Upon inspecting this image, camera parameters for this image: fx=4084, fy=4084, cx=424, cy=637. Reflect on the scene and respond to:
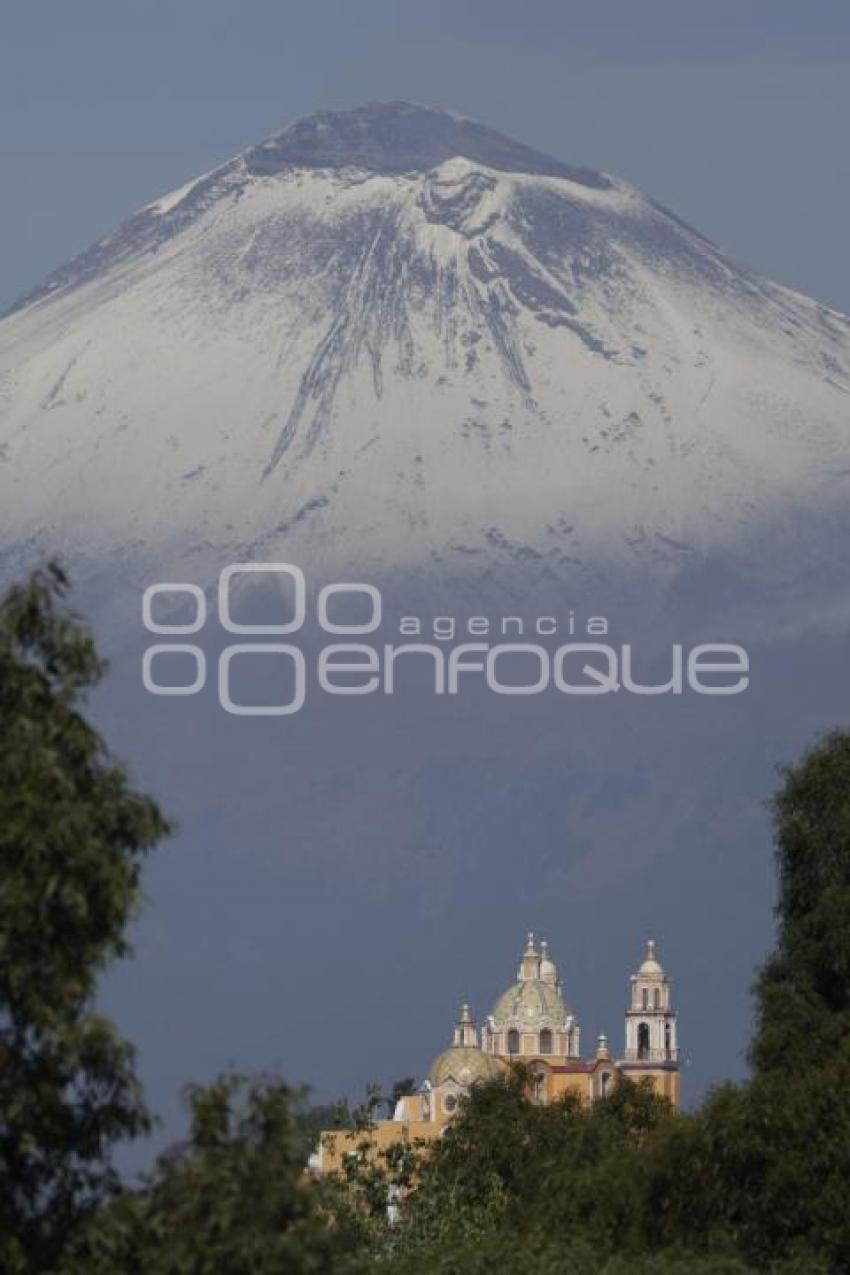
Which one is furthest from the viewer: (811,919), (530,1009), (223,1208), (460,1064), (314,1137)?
(530,1009)

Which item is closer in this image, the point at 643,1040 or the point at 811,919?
the point at 811,919

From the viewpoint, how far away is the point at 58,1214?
2692cm

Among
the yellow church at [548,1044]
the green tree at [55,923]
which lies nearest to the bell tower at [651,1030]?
the yellow church at [548,1044]

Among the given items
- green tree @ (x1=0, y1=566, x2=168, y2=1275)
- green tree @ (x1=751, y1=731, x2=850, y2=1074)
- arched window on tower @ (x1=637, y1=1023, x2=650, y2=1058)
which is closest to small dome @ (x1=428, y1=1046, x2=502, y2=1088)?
arched window on tower @ (x1=637, y1=1023, x2=650, y2=1058)

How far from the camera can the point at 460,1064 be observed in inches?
6373

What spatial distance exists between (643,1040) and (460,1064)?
125 feet

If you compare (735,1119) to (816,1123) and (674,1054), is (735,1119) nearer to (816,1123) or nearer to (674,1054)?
(816,1123)

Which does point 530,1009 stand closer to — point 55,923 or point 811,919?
point 811,919

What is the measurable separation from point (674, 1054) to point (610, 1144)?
5383 inches

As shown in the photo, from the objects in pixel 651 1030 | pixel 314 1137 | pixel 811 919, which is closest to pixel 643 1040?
pixel 651 1030

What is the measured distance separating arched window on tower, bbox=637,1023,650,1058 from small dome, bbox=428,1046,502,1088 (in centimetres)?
3110

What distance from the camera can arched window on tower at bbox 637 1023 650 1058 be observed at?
650 feet

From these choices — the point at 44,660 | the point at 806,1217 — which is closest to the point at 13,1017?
the point at 44,660

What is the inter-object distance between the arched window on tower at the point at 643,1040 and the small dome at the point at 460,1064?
1224 inches
